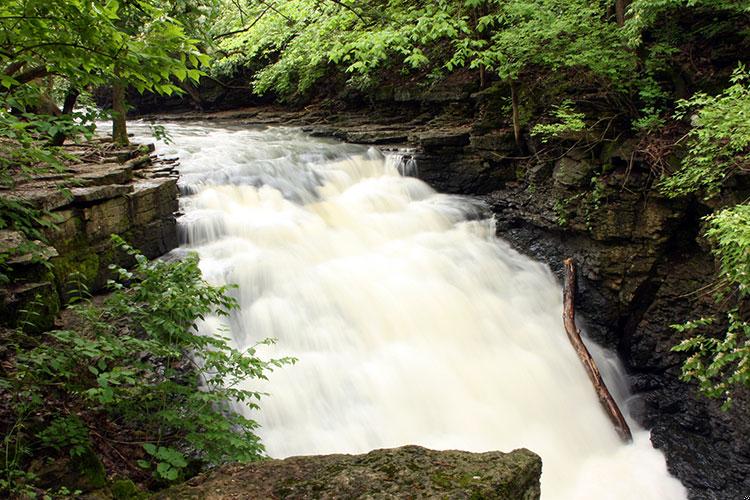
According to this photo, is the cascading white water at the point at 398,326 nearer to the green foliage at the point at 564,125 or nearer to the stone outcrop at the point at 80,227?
the stone outcrop at the point at 80,227

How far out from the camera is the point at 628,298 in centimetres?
712

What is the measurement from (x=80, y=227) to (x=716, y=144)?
743cm

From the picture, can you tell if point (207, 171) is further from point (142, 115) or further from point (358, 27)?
point (142, 115)

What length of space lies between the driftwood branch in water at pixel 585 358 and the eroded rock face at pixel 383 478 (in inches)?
173

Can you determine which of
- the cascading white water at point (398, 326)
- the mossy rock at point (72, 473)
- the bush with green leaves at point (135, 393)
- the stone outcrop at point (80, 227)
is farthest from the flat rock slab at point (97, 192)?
the mossy rock at point (72, 473)

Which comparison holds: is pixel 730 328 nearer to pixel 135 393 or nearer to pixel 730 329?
pixel 730 329

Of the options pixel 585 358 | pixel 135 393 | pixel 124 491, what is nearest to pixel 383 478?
pixel 124 491

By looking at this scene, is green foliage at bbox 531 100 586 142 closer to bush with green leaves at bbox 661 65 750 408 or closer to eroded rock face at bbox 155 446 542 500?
bush with green leaves at bbox 661 65 750 408

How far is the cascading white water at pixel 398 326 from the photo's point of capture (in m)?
5.23

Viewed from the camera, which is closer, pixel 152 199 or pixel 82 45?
pixel 82 45

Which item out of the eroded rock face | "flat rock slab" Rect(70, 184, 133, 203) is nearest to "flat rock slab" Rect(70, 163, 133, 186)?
"flat rock slab" Rect(70, 184, 133, 203)

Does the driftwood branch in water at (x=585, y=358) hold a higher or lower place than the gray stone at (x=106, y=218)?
lower

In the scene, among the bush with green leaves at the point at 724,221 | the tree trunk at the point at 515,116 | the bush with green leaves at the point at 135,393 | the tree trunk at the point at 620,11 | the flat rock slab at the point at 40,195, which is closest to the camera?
the bush with green leaves at the point at 135,393

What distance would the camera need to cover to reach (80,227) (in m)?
5.28
